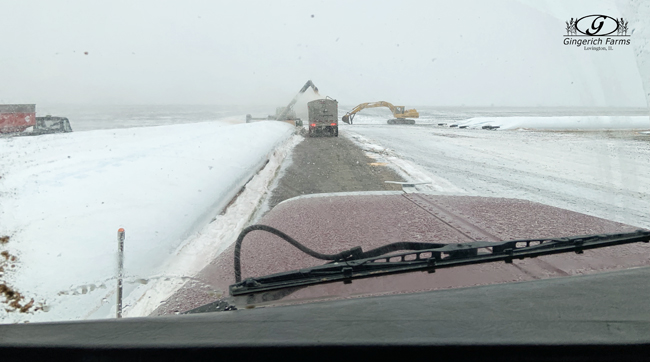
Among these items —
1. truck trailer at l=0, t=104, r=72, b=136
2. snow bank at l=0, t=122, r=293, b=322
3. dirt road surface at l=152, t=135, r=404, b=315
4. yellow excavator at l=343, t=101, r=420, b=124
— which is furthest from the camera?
yellow excavator at l=343, t=101, r=420, b=124

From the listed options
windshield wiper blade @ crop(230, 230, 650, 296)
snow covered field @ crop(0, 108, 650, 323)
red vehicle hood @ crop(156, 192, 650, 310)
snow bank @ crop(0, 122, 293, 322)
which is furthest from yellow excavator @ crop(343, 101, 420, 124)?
windshield wiper blade @ crop(230, 230, 650, 296)

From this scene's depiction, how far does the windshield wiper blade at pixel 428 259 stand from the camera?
74.4 inches

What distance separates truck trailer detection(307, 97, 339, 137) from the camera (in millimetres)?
25375

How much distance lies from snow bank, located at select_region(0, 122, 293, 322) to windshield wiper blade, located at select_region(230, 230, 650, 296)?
1.38 m

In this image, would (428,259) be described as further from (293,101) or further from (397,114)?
(397,114)

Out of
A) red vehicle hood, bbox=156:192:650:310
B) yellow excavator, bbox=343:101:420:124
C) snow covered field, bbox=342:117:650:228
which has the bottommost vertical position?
snow covered field, bbox=342:117:650:228

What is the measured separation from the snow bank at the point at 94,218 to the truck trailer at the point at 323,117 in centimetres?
1835

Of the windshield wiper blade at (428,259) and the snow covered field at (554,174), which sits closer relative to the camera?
the windshield wiper blade at (428,259)

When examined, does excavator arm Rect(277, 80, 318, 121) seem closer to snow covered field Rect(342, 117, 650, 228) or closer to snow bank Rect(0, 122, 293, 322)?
snow covered field Rect(342, 117, 650, 228)

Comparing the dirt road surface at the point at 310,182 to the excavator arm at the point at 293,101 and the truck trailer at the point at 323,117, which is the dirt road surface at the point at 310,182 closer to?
the truck trailer at the point at 323,117

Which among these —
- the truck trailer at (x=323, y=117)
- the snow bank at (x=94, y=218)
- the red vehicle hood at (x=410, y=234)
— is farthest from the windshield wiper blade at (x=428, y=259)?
the truck trailer at (x=323, y=117)

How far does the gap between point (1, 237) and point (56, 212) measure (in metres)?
0.60

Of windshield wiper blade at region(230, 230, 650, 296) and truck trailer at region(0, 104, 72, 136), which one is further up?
truck trailer at region(0, 104, 72, 136)

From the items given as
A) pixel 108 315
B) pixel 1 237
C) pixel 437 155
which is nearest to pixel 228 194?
pixel 1 237
